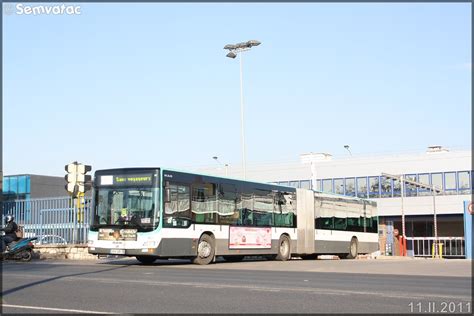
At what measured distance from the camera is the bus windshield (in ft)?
67.5

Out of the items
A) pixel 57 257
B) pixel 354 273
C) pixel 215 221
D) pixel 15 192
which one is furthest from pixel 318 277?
pixel 15 192

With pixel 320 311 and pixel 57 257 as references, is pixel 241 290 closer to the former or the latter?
pixel 320 311

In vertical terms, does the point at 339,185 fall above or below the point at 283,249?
above

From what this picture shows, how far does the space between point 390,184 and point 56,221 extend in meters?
38.5

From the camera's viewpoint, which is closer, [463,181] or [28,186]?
[28,186]

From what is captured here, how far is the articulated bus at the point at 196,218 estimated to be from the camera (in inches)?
813

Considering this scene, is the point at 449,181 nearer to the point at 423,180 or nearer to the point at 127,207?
the point at 423,180

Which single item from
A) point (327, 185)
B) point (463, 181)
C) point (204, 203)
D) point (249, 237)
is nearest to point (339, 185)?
point (327, 185)

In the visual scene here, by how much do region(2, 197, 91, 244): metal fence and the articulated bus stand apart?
655cm

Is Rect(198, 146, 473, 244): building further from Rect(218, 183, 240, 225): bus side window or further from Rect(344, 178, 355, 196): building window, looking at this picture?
Rect(218, 183, 240, 225): bus side window

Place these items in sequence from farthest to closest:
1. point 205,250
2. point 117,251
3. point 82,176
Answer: point 82,176 < point 205,250 < point 117,251

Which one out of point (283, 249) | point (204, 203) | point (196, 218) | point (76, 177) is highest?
point (76, 177)

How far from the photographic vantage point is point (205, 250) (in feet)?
72.7

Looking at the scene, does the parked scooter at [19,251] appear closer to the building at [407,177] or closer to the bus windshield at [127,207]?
the bus windshield at [127,207]
